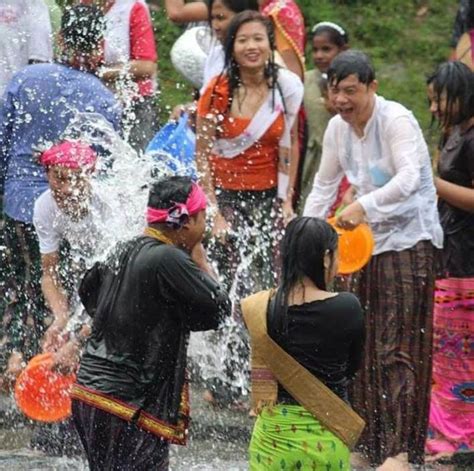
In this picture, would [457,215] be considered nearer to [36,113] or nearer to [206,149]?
[206,149]

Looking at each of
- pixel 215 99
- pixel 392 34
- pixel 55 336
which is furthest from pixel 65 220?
pixel 392 34

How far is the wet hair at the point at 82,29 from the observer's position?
8.30 meters

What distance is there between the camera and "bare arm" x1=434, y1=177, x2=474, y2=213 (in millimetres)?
7477

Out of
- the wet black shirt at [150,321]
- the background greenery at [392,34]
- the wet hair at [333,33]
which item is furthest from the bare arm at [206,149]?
the background greenery at [392,34]

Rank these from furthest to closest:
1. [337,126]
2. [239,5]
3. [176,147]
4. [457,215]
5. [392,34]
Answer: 1. [392,34]
2. [239,5]
3. [176,147]
4. [457,215]
5. [337,126]

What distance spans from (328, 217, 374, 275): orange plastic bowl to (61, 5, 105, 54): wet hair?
1.89 m

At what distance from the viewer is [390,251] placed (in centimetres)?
727

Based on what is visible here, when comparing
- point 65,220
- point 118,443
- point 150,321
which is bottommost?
point 118,443

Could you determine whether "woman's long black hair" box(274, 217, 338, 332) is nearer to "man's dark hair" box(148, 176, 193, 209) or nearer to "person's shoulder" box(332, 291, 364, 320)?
"person's shoulder" box(332, 291, 364, 320)

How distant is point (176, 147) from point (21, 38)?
118cm

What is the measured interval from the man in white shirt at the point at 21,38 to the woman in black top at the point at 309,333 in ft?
12.2

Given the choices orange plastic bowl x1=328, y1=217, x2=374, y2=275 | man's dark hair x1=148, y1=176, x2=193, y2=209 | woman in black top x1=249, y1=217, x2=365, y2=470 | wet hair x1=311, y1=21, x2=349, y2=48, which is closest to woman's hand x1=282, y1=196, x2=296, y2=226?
orange plastic bowl x1=328, y1=217, x2=374, y2=275

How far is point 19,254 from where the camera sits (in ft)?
27.6

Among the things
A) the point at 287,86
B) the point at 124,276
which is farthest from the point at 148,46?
the point at 124,276
